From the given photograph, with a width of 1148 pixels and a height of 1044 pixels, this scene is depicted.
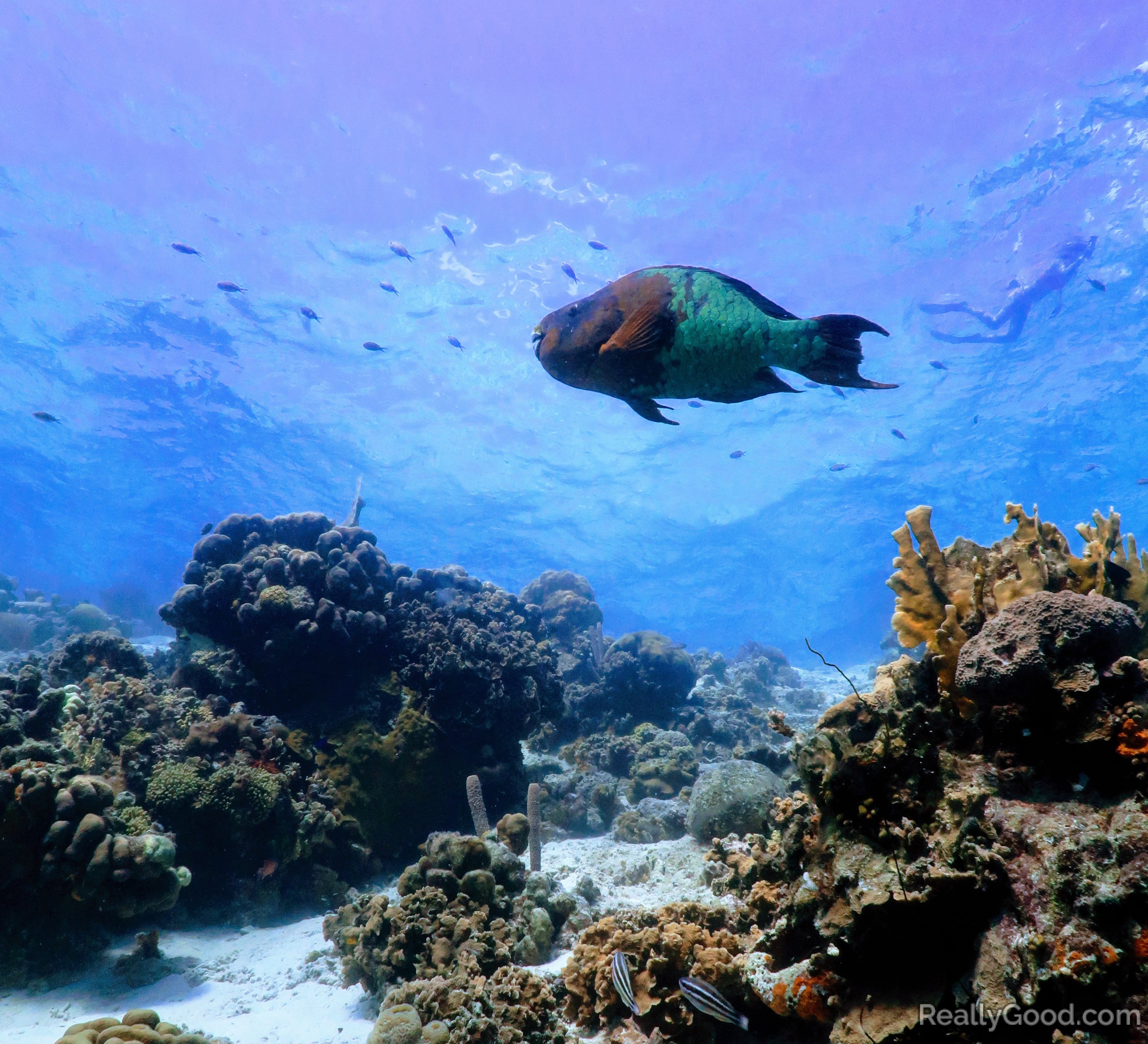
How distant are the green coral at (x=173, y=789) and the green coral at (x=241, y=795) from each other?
0.11 meters

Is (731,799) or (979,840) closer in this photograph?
(979,840)

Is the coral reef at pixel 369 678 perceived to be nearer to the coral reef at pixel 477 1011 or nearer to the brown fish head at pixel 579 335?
the coral reef at pixel 477 1011

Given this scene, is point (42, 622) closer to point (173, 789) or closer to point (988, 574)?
point (173, 789)

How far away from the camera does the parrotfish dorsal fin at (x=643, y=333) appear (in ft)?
6.55

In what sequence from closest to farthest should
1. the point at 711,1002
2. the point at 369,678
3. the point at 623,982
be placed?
the point at 711,1002 < the point at 623,982 < the point at 369,678

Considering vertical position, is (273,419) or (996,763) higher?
(273,419)

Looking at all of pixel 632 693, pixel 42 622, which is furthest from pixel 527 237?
pixel 42 622

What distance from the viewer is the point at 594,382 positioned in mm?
2268

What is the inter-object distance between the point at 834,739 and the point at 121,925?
272 inches

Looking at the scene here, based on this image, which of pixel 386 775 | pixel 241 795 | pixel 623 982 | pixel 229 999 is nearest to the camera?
pixel 623 982

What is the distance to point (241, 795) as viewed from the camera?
5.97 m

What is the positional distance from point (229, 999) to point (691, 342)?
640cm

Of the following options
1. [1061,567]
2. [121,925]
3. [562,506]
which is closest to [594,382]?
[1061,567]

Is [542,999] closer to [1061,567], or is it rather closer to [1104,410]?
[1061,567]
